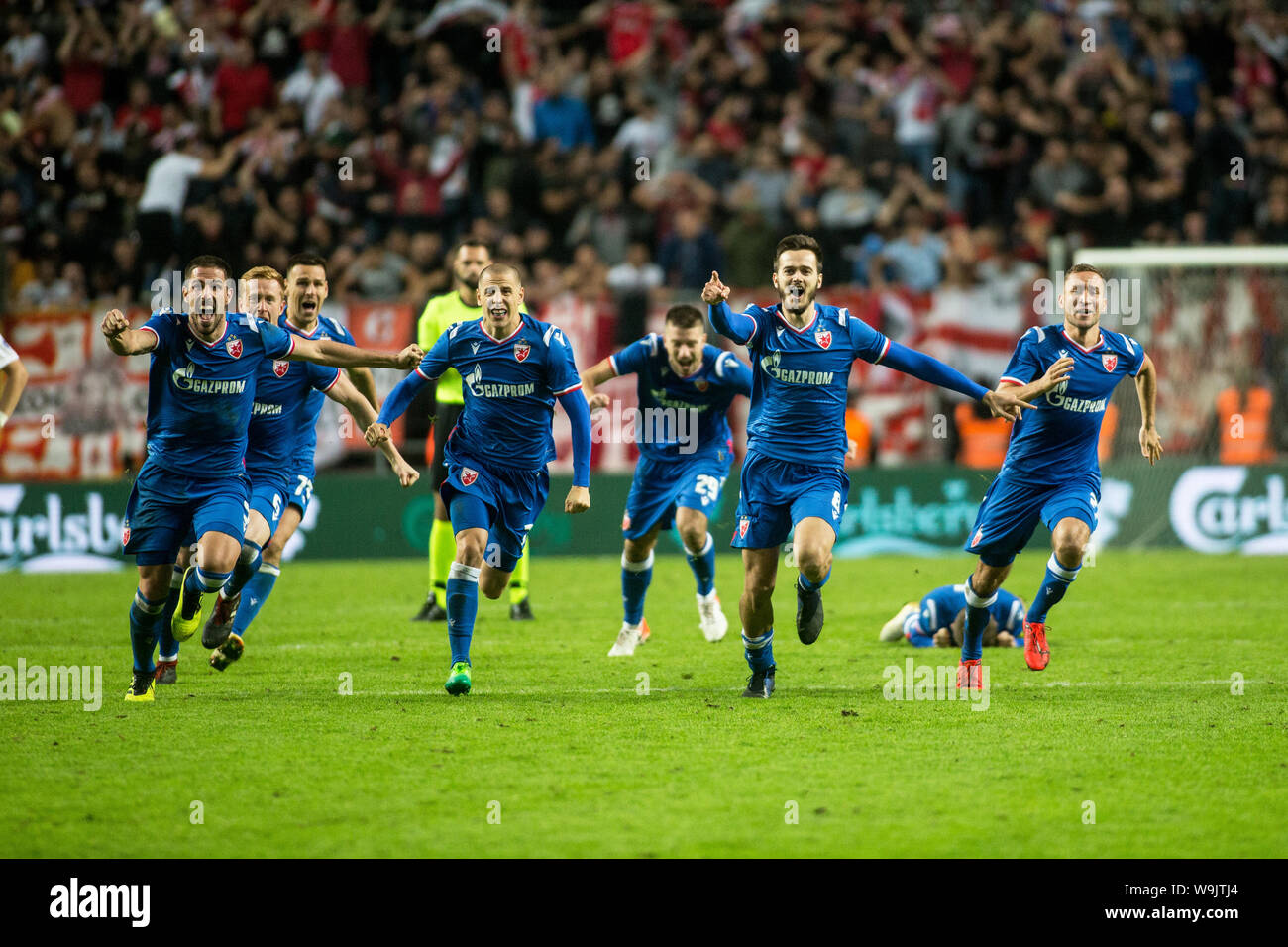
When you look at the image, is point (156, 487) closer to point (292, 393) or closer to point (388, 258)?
point (292, 393)

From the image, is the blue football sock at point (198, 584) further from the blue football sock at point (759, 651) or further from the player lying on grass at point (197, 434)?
the blue football sock at point (759, 651)

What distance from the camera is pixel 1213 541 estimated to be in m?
15.8

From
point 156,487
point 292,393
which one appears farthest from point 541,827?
Answer: point 292,393

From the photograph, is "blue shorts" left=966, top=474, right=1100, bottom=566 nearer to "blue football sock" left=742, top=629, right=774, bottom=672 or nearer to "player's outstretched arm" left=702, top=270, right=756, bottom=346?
"blue football sock" left=742, top=629, right=774, bottom=672

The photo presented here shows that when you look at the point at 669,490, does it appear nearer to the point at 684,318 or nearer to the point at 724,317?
the point at 684,318

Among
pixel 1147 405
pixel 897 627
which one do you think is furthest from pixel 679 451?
pixel 1147 405

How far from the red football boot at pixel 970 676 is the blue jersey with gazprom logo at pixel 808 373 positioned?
138 cm

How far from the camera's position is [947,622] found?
9.52 metres

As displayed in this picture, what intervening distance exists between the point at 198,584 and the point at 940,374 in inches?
152

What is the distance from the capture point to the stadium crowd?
16875 millimetres

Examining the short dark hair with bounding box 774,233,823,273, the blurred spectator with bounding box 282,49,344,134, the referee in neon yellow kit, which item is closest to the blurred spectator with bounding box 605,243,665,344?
the blurred spectator with bounding box 282,49,344,134

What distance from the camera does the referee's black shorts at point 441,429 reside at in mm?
10742

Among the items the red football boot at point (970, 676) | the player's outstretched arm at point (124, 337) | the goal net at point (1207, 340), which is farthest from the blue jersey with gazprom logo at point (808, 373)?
the goal net at point (1207, 340)

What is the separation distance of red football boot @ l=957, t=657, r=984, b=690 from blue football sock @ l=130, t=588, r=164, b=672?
13.5 feet
